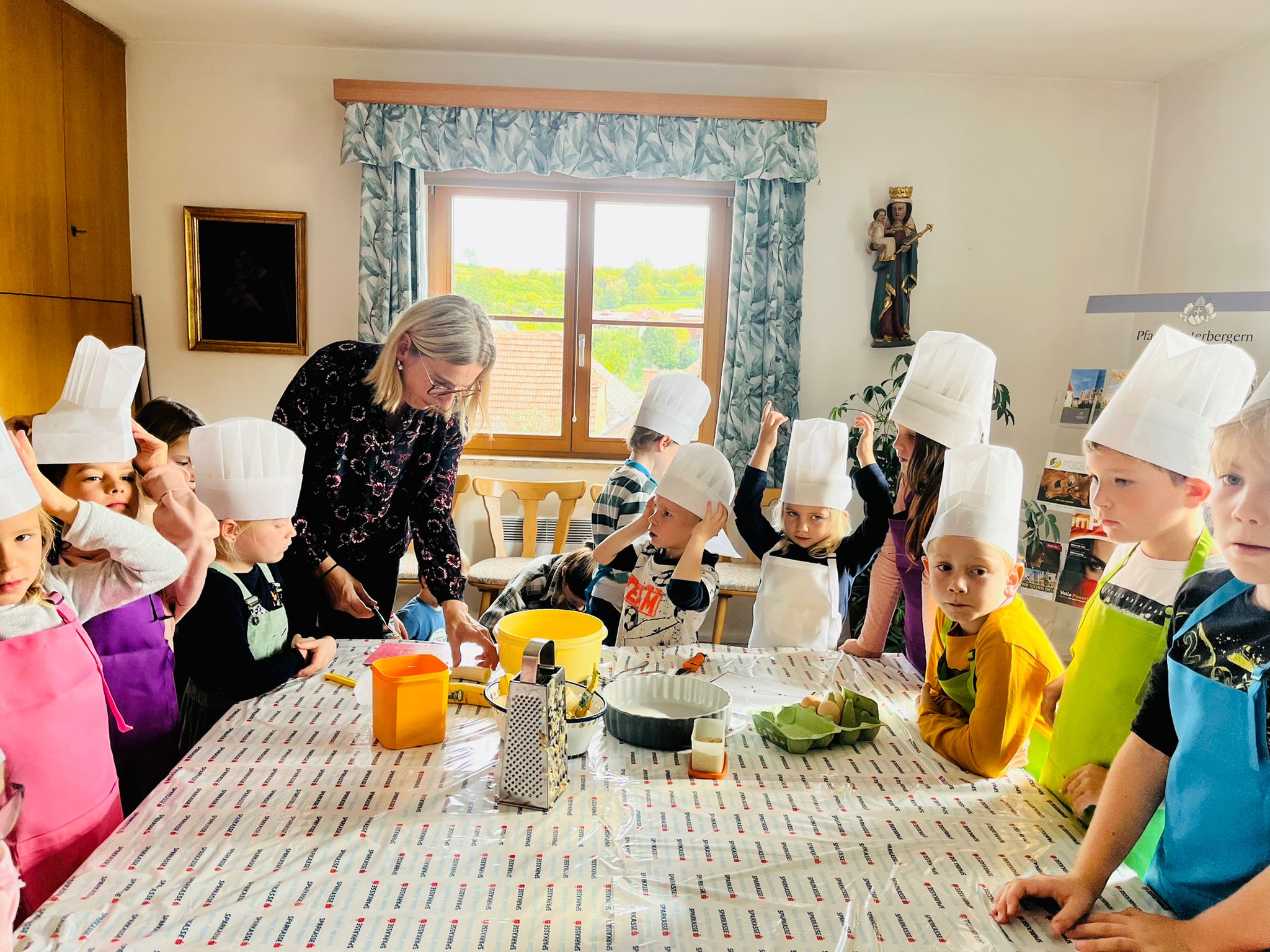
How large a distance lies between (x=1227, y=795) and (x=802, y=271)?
3326 millimetres

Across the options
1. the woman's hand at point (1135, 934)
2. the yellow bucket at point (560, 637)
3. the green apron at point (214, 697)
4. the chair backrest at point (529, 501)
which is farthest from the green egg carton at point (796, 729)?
the chair backrest at point (529, 501)

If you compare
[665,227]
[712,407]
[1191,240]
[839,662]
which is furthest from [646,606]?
[1191,240]

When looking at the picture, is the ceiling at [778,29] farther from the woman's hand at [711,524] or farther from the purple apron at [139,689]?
the purple apron at [139,689]

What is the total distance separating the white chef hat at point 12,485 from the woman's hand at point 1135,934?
1.40 m

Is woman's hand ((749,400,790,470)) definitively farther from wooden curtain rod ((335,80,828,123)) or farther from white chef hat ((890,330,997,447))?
wooden curtain rod ((335,80,828,123))

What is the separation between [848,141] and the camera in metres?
3.92

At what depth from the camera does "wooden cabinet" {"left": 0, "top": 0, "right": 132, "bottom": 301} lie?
10.3 feet

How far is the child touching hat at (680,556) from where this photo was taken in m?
2.04

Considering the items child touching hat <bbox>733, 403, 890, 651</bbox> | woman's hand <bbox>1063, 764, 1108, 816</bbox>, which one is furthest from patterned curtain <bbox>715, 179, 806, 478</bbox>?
woman's hand <bbox>1063, 764, 1108, 816</bbox>

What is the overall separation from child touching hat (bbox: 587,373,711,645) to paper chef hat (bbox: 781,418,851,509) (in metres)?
0.36

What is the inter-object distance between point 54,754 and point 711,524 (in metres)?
1.40

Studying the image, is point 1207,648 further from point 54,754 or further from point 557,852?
point 54,754

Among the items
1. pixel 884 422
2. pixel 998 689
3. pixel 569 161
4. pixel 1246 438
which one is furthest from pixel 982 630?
pixel 569 161

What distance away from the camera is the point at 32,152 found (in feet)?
10.7
